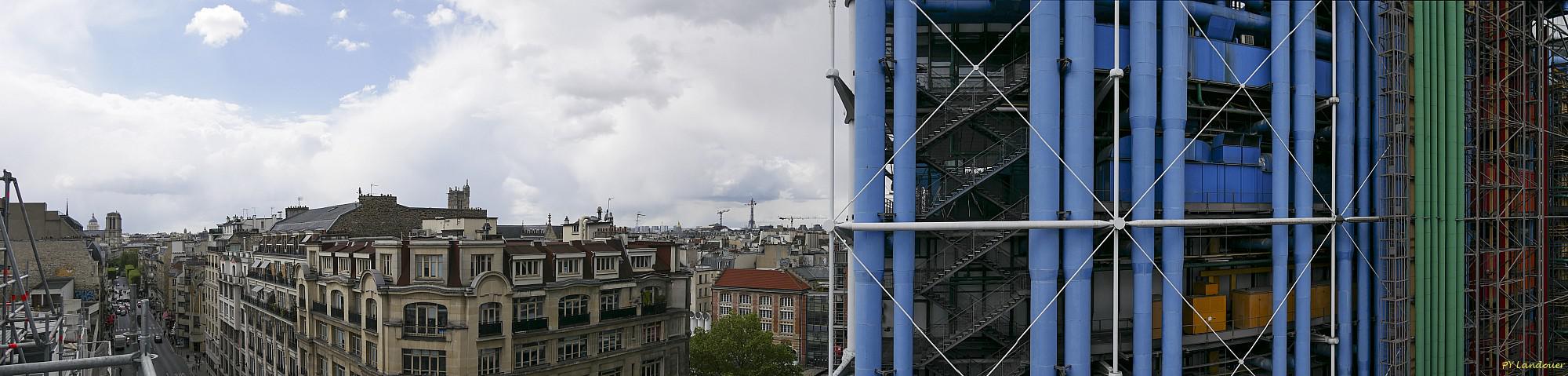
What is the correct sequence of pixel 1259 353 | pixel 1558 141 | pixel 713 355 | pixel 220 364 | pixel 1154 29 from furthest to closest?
pixel 220 364
pixel 713 355
pixel 1558 141
pixel 1259 353
pixel 1154 29

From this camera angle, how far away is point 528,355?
35375 millimetres

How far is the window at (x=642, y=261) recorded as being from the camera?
4141cm

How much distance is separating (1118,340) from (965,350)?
3.67m

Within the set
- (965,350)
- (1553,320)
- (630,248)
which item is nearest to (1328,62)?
(965,350)

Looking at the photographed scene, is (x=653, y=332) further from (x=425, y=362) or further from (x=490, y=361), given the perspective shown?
(x=425, y=362)

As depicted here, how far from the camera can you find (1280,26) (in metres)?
20.0

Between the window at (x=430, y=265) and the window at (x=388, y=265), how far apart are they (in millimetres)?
1083

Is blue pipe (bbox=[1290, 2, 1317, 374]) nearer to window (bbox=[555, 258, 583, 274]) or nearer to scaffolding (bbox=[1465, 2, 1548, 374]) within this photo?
scaffolding (bbox=[1465, 2, 1548, 374])

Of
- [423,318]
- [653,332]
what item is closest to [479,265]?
[423,318]

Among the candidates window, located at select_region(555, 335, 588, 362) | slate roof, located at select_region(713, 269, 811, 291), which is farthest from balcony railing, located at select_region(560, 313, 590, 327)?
slate roof, located at select_region(713, 269, 811, 291)

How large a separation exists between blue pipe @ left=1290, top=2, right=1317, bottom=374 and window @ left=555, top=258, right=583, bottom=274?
93.3ft

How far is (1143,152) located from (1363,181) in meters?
8.01

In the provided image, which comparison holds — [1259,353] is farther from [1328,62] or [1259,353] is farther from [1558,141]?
[1558,141]

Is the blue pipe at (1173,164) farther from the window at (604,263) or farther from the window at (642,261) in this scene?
the window at (642,261)
